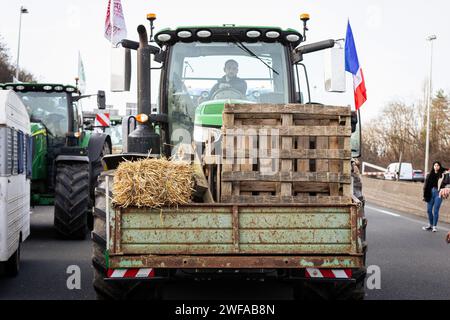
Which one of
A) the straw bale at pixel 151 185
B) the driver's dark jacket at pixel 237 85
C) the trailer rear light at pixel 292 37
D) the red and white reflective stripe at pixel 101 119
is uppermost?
the trailer rear light at pixel 292 37

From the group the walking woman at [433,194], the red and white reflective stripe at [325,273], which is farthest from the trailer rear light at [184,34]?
the walking woman at [433,194]

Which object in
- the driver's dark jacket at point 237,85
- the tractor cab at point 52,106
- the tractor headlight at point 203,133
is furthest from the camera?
the tractor cab at point 52,106

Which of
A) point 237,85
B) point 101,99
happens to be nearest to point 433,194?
point 101,99

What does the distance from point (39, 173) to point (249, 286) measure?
21.3 ft

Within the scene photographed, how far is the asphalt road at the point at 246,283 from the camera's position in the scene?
8500 mm

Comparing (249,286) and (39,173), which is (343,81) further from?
(39,173)

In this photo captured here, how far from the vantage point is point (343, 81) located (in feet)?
26.5

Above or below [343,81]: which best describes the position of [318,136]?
below

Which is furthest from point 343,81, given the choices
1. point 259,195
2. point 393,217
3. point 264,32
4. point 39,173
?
point 393,217

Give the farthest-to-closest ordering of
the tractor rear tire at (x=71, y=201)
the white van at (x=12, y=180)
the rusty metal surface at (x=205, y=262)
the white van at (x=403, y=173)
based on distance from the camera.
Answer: the white van at (x=403, y=173) < the tractor rear tire at (x=71, y=201) < the white van at (x=12, y=180) < the rusty metal surface at (x=205, y=262)

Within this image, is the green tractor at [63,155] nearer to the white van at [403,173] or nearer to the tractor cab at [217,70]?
the tractor cab at [217,70]

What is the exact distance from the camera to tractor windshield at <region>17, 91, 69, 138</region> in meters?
15.2

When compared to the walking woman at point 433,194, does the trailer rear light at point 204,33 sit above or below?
above

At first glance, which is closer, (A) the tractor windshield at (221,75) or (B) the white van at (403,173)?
(A) the tractor windshield at (221,75)
